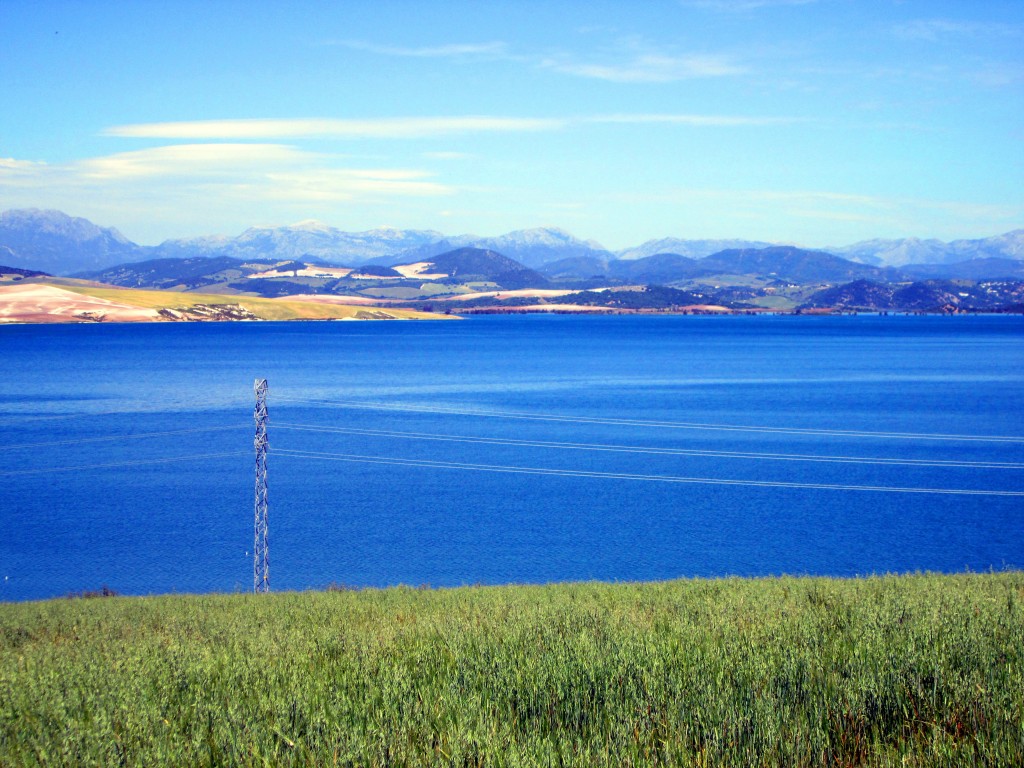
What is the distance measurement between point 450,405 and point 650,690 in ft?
190

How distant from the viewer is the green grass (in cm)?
481

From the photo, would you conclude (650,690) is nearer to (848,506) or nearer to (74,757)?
(74,757)

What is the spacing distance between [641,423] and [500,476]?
16419mm

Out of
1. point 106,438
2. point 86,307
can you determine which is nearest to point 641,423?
point 106,438

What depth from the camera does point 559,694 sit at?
5.63 m

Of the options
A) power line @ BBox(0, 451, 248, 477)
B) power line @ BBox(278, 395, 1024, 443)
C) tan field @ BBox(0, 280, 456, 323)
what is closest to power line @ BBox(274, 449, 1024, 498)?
power line @ BBox(0, 451, 248, 477)

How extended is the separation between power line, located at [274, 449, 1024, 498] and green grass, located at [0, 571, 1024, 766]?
1227 inches

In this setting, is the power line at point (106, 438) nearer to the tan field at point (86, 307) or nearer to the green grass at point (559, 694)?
the green grass at point (559, 694)

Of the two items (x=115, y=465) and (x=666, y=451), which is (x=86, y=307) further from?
(x=666, y=451)

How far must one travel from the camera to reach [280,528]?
32.1 meters

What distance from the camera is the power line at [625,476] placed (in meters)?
36.7

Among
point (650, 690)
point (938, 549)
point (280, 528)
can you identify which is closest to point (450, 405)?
point (280, 528)

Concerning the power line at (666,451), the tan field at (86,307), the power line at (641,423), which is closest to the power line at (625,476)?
the power line at (666,451)

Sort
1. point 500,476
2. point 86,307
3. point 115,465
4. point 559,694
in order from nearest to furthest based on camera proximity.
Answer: point 559,694
point 500,476
point 115,465
point 86,307
